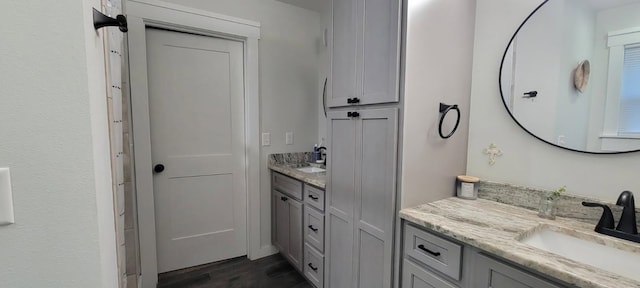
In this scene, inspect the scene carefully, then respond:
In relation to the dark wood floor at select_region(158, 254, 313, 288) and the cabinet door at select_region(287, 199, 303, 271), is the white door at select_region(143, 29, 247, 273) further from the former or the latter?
the cabinet door at select_region(287, 199, 303, 271)

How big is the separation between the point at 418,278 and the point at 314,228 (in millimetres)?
873

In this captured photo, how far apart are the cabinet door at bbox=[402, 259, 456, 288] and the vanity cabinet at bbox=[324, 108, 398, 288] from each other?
76mm

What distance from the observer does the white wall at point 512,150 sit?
3.78 feet

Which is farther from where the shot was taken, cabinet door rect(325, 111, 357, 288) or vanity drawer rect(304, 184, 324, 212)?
vanity drawer rect(304, 184, 324, 212)

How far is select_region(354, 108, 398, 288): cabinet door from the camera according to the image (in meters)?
1.30

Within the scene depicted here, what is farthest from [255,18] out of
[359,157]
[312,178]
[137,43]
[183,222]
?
[183,222]

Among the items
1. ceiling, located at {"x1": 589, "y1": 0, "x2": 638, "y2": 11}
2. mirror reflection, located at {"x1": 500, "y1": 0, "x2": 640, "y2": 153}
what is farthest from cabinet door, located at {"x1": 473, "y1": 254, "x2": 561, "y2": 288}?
ceiling, located at {"x1": 589, "y1": 0, "x2": 638, "y2": 11}

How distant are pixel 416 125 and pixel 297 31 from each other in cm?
183

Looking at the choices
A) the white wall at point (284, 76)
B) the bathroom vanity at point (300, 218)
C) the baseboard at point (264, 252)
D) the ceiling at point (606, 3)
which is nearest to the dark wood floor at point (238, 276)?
the baseboard at point (264, 252)

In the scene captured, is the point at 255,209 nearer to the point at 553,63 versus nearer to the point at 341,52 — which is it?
the point at 341,52

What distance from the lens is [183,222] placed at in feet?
7.63

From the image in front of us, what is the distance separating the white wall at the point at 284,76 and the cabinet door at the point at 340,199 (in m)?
1.00

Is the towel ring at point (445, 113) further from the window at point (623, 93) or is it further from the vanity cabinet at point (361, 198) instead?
the window at point (623, 93)

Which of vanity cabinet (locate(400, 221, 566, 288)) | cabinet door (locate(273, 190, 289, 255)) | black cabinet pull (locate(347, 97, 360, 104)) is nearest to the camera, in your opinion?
vanity cabinet (locate(400, 221, 566, 288))
